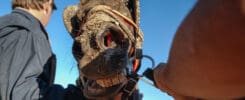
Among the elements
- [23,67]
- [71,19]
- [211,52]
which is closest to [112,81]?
[23,67]

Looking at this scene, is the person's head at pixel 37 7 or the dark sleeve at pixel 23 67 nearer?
the dark sleeve at pixel 23 67

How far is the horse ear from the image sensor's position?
2527 mm

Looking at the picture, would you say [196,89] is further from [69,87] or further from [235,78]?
[69,87]

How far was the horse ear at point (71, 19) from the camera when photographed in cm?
253

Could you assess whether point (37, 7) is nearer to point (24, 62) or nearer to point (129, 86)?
point (24, 62)

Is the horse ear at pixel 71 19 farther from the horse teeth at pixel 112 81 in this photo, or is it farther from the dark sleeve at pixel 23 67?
the horse teeth at pixel 112 81

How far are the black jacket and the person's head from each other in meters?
0.18

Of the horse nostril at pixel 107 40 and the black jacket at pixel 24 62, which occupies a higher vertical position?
the horse nostril at pixel 107 40

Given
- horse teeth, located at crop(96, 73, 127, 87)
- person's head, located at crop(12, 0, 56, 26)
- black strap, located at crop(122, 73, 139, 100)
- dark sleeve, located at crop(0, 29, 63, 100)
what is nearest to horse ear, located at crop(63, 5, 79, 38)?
person's head, located at crop(12, 0, 56, 26)

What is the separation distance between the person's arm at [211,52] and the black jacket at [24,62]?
1594mm

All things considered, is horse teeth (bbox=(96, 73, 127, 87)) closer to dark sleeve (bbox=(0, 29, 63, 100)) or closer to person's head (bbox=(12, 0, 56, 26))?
dark sleeve (bbox=(0, 29, 63, 100))

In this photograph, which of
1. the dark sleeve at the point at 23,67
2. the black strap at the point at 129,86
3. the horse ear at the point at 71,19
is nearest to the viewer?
the black strap at the point at 129,86

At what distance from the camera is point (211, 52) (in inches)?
18.8

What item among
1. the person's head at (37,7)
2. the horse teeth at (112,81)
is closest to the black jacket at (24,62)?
the person's head at (37,7)
